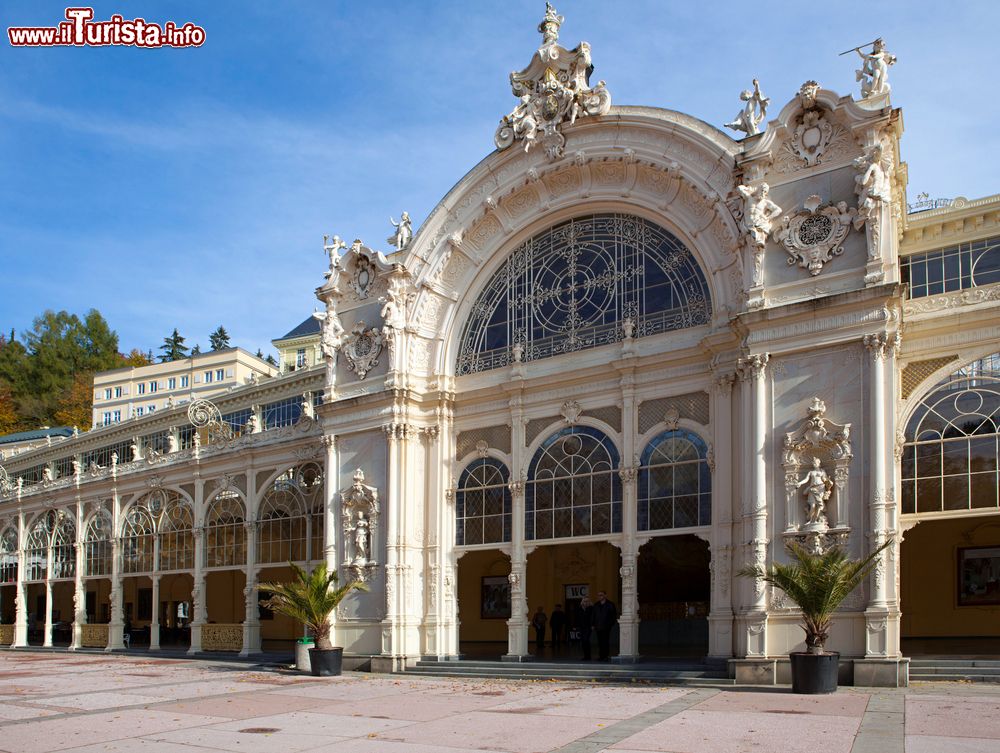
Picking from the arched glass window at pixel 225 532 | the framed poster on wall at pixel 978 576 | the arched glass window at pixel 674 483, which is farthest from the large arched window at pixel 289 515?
the framed poster on wall at pixel 978 576

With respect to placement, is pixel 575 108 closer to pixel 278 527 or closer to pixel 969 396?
pixel 969 396

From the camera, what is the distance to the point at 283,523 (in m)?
33.6

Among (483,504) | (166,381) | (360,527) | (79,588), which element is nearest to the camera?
(483,504)

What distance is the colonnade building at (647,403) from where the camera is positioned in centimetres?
2023

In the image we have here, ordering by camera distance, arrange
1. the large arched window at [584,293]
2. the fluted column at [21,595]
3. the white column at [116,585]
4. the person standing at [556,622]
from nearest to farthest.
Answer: the large arched window at [584,293]
the person standing at [556,622]
the white column at [116,585]
the fluted column at [21,595]

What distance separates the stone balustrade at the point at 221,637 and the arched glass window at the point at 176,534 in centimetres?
322

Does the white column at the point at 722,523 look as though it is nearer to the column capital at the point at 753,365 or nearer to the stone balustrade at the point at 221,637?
the column capital at the point at 753,365

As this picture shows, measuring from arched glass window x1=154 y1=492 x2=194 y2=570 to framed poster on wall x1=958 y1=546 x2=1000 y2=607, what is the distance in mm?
25802

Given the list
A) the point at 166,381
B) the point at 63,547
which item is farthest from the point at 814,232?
the point at 166,381

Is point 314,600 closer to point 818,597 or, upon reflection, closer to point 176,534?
point 818,597

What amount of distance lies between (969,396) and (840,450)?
2847mm

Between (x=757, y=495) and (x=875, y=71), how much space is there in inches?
365

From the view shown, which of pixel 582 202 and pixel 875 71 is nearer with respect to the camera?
pixel 875 71

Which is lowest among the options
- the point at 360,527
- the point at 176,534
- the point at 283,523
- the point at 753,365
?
the point at 176,534
